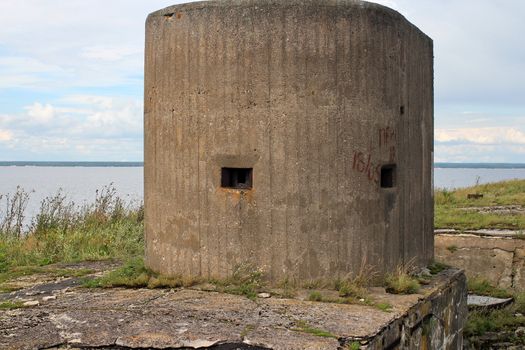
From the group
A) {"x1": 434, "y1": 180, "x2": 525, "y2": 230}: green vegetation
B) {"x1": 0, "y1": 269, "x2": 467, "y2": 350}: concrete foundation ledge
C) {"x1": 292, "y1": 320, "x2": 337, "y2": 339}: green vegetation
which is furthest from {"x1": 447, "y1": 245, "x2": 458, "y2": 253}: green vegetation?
{"x1": 292, "y1": 320, "x2": 337, "y2": 339}: green vegetation

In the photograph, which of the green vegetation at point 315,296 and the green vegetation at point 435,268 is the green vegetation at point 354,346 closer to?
the green vegetation at point 315,296

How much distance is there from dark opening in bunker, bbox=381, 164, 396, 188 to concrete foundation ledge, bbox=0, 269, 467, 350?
927 mm

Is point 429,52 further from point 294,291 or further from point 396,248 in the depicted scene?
point 294,291

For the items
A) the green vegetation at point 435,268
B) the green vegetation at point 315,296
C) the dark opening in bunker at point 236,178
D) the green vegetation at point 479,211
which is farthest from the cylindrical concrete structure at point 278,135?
the green vegetation at point 479,211

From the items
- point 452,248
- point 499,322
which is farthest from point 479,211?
point 499,322

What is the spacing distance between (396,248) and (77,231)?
5123 millimetres

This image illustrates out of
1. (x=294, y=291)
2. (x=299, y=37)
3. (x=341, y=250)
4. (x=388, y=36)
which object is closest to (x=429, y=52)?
(x=388, y=36)

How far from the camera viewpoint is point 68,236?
332 inches

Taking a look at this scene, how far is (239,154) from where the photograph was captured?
4.91 m

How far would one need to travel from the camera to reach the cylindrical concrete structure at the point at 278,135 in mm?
4863

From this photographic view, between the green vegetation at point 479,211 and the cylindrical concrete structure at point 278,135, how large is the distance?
5.53m

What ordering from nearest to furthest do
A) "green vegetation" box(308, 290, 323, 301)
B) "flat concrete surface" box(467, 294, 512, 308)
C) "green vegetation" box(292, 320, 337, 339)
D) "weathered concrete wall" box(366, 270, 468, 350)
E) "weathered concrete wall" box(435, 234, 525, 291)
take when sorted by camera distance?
"green vegetation" box(292, 320, 337, 339) < "weathered concrete wall" box(366, 270, 468, 350) < "green vegetation" box(308, 290, 323, 301) < "flat concrete surface" box(467, 294, 512, 308) < "weathered concrete wall" box(435, 234, 525, 291)

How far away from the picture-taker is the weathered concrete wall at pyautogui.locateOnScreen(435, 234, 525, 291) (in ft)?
28.7

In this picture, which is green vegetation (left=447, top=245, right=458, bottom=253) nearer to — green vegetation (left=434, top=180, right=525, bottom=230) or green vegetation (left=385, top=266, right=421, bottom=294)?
green vegetation (left=434, top=180, right=525, bottom=230)
